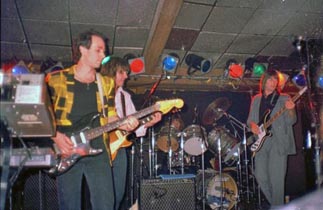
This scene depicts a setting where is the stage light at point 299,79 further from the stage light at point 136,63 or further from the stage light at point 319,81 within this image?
the stage light at point 136,63

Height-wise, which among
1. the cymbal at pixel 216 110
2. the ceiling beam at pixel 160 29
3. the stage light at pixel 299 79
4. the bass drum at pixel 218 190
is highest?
the ceiling beam at pixel 160 29

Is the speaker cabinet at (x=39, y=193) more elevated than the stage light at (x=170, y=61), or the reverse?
the stage light at (x=170, y=61)

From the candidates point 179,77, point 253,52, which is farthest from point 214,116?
point 253,52

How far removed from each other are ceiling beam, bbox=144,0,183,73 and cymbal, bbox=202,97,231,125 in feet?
3.41

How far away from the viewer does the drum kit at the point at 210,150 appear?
12.7 ft

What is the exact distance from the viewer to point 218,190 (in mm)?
3891

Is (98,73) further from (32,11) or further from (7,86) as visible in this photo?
(32,11)

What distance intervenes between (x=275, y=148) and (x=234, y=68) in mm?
1531

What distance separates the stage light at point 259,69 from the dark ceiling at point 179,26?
0.38 feet

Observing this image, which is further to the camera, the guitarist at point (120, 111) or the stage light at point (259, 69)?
the stage light at point (259, 69)

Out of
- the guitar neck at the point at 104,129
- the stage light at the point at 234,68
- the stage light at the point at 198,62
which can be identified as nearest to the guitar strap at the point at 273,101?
the stage light at the point at 234,68

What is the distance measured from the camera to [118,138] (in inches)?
92.9

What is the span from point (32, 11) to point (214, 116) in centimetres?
270

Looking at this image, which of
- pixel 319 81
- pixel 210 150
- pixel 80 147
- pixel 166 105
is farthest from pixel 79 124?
pixel 210 150
